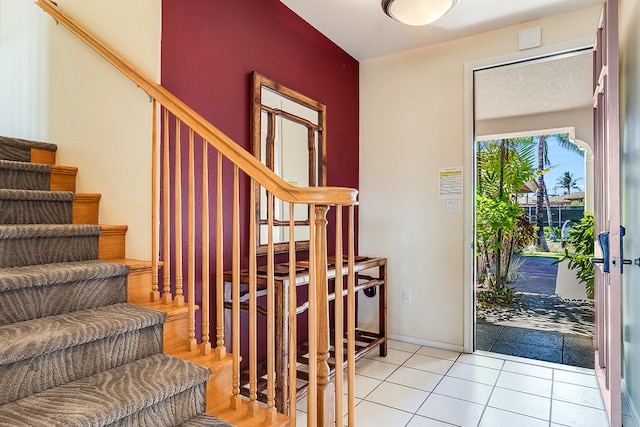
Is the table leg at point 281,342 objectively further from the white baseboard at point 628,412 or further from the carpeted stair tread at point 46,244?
the white baseboard at point 628,412

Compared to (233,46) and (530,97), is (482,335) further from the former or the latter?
(233,46)

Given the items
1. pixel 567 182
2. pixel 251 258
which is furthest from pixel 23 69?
pixel 567 182

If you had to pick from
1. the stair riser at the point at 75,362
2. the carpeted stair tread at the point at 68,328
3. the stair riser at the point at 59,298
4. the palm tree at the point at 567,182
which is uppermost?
the palm tree at the point at 567,182

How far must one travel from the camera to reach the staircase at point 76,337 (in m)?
1.20

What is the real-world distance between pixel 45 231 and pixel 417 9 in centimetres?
227

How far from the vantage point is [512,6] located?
8.90 ft

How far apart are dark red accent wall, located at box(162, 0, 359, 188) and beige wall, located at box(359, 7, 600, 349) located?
306mm

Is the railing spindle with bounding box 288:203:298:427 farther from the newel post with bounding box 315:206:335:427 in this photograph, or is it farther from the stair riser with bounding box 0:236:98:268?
the stair riser with bounding box 0:236:98:268

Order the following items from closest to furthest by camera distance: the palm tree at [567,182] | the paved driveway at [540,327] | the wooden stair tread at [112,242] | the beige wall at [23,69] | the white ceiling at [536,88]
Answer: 1. the wooden stair tread at [112,242]
2. the beige wall at [23,69]
3. the paved driveway at [540,327]
4. the white ceiling at [536,88]
5. the palm tree at [567,182]

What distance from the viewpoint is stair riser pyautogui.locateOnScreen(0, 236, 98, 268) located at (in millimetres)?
1617

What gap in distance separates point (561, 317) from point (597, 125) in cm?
254

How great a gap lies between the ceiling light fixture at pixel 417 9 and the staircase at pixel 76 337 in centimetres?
199

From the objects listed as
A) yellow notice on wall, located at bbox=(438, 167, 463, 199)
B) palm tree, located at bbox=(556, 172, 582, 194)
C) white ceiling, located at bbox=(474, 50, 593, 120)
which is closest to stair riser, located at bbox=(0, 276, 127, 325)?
yellow notice on wall, located at bbox=(438, 167, 463, 199)

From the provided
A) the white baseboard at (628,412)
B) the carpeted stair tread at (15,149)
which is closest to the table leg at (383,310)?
the white baseboard at (628,412)
